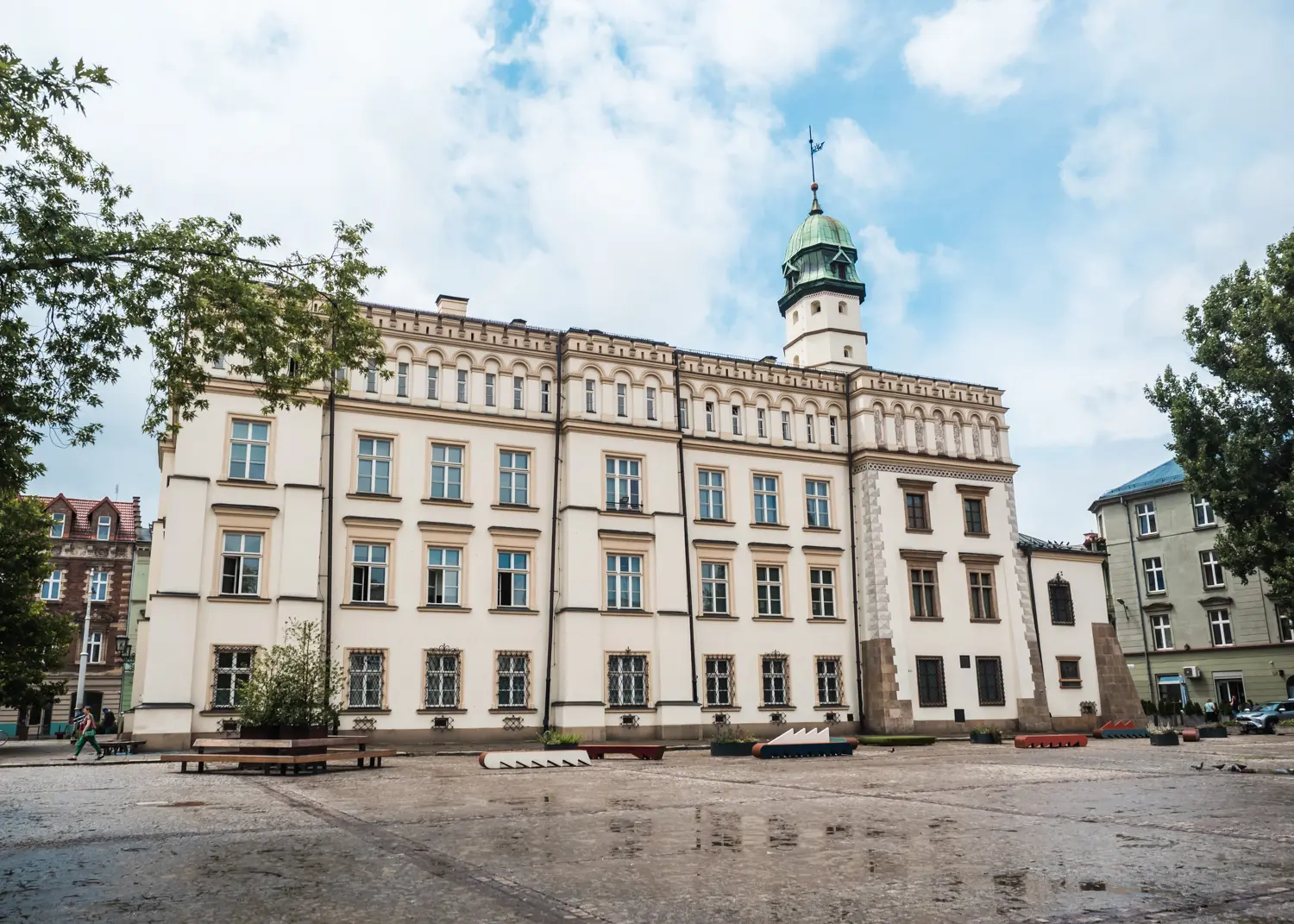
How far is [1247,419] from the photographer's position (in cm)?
3191

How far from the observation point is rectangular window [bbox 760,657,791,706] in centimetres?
3566

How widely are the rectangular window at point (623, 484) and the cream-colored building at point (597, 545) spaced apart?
10 cm

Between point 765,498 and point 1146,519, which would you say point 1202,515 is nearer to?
point 1146,519

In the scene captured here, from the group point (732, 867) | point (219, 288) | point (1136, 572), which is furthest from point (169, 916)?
point (1136, 572)

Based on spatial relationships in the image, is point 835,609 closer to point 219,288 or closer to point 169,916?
point 219,288

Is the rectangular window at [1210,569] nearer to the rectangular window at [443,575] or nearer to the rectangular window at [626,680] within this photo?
the rectangular window at [626,680]

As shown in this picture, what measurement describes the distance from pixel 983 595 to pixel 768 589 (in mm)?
9709

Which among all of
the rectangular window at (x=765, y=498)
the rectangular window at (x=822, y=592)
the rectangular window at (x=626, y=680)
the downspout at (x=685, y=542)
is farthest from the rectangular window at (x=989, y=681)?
the rectangular window at (x=626, y=680)

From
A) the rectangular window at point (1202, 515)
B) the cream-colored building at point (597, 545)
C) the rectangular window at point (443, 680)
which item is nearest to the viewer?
the cream-colored building at point (597, 545)

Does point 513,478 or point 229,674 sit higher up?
point 513,478

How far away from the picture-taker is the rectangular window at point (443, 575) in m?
31.5

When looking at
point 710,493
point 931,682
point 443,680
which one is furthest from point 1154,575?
point 443,680

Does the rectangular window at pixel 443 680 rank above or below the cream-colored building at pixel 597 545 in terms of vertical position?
below

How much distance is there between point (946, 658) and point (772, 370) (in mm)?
13341
